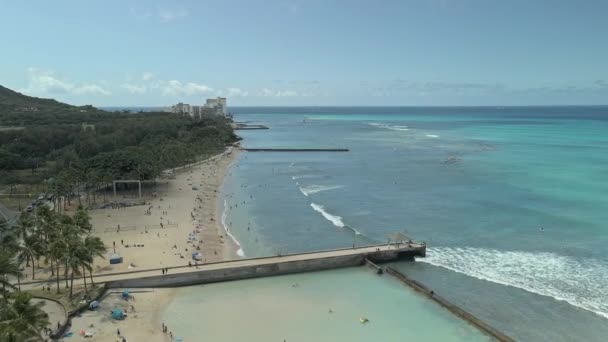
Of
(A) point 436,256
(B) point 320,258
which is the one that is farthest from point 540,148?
(B) point 320,258

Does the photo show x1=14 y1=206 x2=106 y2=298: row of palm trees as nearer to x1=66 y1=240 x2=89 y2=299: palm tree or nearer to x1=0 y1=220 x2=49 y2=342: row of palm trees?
x1=66 y1=240 x2=89 y2=299: palm tree

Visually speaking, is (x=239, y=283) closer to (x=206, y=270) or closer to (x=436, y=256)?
(x=206, y=270)

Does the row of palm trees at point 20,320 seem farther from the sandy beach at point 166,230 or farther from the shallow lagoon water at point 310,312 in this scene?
the sandy beach at point 166,230

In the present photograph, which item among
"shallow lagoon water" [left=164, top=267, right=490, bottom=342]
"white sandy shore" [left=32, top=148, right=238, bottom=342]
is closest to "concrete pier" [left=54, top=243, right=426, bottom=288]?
"shallow lagoon water" [left=164, top=267, right=490, bottom=342]

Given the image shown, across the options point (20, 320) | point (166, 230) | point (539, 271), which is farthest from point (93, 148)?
point (539, 271)

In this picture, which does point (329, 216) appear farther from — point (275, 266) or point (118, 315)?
point (118, 315)
